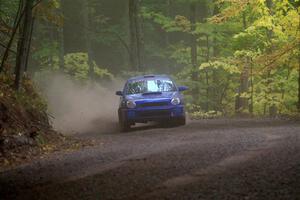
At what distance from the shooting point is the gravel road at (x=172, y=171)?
691cm

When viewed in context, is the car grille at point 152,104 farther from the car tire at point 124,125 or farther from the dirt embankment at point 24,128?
the dirt embankment at point 24,128

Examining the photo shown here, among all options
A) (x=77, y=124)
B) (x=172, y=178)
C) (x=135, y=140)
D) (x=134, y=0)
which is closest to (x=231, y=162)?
(x=172, y=178)

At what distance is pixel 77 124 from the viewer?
22.5 metres

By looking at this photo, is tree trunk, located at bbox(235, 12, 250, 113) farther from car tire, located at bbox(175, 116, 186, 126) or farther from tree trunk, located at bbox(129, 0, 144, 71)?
tree trunk, located at bbox(129, 0, 144, 71)

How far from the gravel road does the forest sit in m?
4.83

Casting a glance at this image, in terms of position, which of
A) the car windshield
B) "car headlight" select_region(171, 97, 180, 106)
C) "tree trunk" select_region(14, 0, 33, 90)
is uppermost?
"tree trunk" select_region(14, 0, 33, 90)

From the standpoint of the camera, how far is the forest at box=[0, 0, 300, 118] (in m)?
17.3

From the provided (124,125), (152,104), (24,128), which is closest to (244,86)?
(152,104)

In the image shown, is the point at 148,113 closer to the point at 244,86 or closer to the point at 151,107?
the point at 151,107

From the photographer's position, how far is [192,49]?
30.5 meters

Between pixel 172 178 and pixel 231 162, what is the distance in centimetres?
158

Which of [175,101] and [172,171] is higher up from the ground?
[175,101]

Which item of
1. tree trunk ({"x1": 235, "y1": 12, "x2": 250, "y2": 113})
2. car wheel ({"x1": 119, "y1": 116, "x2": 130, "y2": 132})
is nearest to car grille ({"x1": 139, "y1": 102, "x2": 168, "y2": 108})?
car wheel ({"x1": 119, "y1": 116, "x2": 130, "y2": 132})

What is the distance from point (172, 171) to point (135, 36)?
21.1 m
